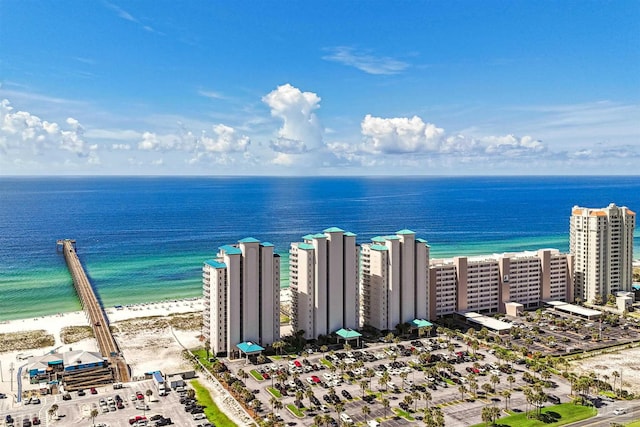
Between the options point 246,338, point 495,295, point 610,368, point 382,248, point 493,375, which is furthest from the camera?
point 495,295

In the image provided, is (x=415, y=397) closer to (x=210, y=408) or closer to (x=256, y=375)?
(x=256, y=375)

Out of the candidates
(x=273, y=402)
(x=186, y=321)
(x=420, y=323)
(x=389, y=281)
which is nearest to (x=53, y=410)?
(x=273, y=402)

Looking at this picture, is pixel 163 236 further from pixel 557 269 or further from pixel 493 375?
pixel 493 375

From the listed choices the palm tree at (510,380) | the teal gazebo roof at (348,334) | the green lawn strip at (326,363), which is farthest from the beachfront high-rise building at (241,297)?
the palm tree at (510,380)

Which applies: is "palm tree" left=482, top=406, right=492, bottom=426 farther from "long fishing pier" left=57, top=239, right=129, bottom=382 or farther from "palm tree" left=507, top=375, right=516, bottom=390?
"long fishing pier" left=57, top=239, right=129, bottom=382

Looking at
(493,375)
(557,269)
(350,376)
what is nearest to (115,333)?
(350,376)

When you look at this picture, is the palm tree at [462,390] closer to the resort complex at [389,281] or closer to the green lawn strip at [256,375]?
the green lawn strip at [256,375]
